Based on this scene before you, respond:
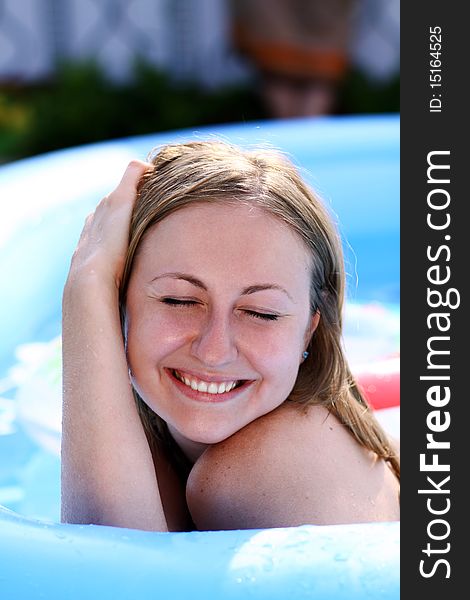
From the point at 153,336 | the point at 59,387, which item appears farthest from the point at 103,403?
the point at 59,387

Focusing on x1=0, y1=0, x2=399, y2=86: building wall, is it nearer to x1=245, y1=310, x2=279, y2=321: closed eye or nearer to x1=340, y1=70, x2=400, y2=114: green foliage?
x1=340, y1=70, x2=400, y2=114: green foliage

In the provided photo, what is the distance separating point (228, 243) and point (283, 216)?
129mm

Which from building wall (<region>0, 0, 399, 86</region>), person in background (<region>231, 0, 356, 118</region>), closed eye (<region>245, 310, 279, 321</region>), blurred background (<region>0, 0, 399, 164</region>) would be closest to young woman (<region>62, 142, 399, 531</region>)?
closed eye (<region>245, 310, 279, 321</region>)

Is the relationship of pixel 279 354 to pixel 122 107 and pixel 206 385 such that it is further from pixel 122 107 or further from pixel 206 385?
pixel 122 107

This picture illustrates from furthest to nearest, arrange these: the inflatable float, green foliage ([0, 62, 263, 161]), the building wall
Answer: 1. the building wall
2. green foliage ([0, 62, 263, 161])
3. the inflatable float

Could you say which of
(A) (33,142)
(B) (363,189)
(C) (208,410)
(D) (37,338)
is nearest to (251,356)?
(C) (208,410)

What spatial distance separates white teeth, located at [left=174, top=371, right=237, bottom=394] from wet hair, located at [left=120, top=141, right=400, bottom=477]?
0.19 meters

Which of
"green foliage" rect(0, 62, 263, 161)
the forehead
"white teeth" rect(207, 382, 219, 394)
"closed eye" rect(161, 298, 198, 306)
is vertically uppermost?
"green foliage" rect(0, 62, 263, 161)

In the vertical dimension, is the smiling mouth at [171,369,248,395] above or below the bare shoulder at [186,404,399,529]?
above

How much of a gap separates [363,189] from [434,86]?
2.90m

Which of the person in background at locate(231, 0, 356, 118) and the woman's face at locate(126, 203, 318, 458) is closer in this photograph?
the woman's face at locate(126, 203, 318, 458)

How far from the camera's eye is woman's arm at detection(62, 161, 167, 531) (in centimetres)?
185

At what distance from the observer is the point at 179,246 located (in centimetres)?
186

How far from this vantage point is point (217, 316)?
1815mm
